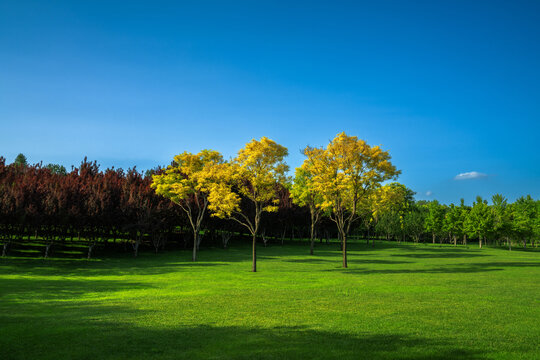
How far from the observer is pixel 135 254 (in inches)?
1722

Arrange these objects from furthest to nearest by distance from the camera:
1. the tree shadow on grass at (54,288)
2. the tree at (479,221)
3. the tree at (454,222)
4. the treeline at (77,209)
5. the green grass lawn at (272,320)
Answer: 1. the tree at (454,222)
2. the tree at (479,221)
3. the treeline at (77,209)
4. the tree shadow on grass at (54,288)
5. the green grass lawn at (272,320)

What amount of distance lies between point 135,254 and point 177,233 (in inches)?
692

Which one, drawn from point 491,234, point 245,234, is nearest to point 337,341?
point 245,234

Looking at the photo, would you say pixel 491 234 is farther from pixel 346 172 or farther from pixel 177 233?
pixel 177 233

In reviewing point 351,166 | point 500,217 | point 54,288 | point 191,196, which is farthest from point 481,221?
point 54,288

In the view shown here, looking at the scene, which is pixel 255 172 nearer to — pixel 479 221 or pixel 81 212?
pixel 81 212

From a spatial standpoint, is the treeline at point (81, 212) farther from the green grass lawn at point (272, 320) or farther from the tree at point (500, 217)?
the tree at point (500, 217)

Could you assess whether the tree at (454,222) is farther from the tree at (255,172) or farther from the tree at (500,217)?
the tree at (255,172)

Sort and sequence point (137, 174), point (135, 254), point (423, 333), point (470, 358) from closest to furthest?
point (470, 358) < point (423, 333) < point (135, 254) < point (137, 174)

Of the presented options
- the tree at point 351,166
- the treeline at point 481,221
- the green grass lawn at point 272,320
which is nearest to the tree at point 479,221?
the treeline at point 481,221

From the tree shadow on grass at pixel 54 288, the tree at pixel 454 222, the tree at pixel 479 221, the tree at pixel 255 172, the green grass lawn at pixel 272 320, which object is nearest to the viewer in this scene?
the green grass lawn at pixel 272 320

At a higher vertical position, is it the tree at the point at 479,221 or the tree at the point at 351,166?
the tree at the point at 351,166

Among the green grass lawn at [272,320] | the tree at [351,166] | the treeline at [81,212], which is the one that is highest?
the tree at [351,166]

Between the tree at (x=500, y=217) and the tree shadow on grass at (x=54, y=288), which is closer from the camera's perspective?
the tree shadow on grass at (x=54, y=288)
